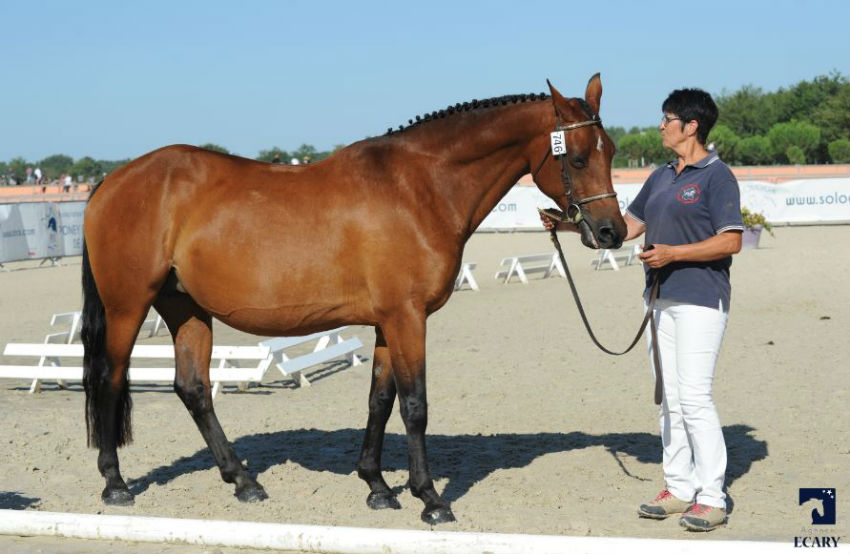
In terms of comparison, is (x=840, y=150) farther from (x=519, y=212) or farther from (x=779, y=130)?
(x=519, y=212)

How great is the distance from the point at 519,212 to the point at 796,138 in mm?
38638

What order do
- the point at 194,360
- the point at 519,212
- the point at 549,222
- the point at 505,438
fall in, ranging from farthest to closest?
the point at 519,212
the point at 505,438
the point at 194,360
the point at 549,222

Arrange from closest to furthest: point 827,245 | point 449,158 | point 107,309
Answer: point 449,158
point 107,309
point 827,245

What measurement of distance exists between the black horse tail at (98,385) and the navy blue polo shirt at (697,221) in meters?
3.61

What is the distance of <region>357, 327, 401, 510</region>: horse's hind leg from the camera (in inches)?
242

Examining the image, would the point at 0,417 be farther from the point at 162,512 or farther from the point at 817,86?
the point at 817,86

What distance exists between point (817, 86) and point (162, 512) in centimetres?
7758

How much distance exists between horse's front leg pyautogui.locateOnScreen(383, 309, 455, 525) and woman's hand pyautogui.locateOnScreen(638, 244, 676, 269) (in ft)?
4.43

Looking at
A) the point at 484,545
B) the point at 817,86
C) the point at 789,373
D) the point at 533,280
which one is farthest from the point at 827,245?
the point at 817,86

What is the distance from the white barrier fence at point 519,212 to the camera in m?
24.1

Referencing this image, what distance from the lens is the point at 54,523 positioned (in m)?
5.13

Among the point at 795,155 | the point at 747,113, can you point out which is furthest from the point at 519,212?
the point at 747,113

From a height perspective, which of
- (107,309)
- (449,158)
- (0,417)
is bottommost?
(0,417)

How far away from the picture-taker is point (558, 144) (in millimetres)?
5637
